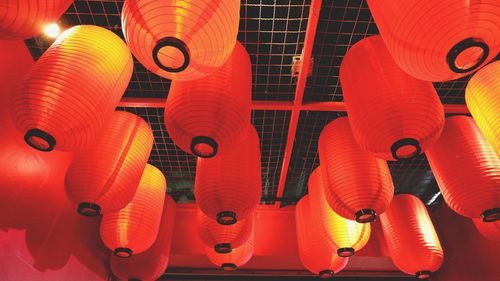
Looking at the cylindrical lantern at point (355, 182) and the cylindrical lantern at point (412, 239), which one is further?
the cylindrical lantern at point (412, 239)

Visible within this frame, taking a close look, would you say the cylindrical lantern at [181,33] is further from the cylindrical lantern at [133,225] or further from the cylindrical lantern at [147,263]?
the cylindrical lantern at [147,263]

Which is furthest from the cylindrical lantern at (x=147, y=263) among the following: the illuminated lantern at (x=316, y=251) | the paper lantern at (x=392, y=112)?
the paper lantern at (x=392, y=112)

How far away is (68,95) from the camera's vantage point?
1.59m

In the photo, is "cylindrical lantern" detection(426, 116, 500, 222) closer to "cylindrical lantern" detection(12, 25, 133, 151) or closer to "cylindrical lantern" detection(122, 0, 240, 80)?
"cylindrical lantern" detection(122, 0, 240, 80)

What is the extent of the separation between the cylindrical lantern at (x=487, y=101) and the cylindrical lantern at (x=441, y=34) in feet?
2.34

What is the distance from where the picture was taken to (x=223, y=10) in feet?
4.55

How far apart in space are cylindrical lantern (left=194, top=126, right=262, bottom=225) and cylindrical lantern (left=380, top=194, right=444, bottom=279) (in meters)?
1.40

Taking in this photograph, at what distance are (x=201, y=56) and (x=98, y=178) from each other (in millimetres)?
1024

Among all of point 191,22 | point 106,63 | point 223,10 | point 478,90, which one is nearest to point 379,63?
point 478,90

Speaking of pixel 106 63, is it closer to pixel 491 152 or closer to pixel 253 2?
pixel 253 2

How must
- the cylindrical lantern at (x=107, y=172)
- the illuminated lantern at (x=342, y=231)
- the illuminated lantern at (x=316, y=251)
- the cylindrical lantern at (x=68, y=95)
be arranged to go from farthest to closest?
the illuminated lantern at (x=316, y=251) → the illuminated lantern at (x=342, y=231) → the cylindrical lantern at (x=107, y=172) → the cylindrical lantern at (x=68, y=95)

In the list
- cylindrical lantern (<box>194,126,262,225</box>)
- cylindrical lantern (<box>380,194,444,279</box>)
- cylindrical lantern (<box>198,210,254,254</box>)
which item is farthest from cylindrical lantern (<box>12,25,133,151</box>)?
cylindrical lantern (<box>380,194,444,279</box>)

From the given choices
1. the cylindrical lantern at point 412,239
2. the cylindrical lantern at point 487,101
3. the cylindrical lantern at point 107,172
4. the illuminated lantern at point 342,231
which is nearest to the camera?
the cylindrical lantern at point 487,101

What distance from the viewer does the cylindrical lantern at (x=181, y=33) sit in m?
1.29
